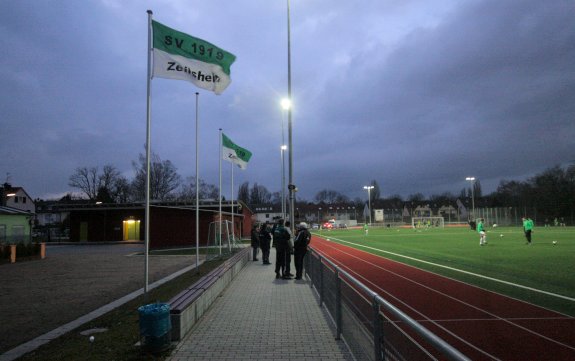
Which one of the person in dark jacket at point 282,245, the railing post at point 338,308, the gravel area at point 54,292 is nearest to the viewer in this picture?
the railing post at point 338,308

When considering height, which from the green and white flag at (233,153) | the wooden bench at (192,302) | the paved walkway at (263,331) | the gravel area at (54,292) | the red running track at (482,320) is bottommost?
the gravel area at (54,292)

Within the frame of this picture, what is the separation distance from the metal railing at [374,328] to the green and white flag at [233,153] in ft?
37.3

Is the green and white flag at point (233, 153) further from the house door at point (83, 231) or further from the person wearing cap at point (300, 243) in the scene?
the house door at point (83, 231)

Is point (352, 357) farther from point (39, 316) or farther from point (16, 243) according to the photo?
point (16, 243)

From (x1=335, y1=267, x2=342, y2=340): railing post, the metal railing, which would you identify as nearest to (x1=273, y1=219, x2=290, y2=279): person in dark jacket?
the metal railing

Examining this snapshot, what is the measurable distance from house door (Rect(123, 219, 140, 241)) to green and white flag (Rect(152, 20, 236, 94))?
37.9 meters

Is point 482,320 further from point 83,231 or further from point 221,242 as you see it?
point 83,231

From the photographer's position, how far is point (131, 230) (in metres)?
45.1

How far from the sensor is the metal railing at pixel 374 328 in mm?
3012

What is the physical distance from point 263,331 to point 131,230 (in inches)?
1639

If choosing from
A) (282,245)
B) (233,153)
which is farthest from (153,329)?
(233,153)

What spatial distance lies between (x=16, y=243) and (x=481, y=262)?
25485 millimetres

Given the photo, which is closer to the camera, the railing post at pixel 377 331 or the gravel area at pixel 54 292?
the railing post at pixel 377 331

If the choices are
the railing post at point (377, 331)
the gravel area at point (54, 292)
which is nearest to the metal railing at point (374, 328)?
the railing post at point (377, 331)
